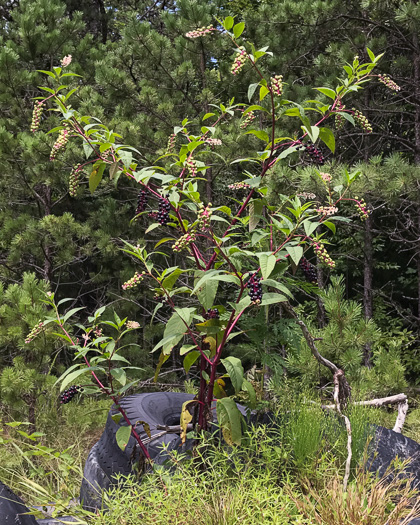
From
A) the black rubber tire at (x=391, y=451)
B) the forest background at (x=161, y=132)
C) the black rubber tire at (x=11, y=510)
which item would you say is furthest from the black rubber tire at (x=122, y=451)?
the forest background at (x=161, y=132)

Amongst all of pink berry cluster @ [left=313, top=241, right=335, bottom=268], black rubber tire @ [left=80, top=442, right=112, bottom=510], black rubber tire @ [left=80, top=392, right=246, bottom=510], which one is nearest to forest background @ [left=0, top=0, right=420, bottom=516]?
black rubber tire @ [left=80, top=392, right=246, bottom=510]

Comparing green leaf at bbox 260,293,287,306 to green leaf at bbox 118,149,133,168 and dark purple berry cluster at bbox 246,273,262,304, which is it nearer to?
dark purple berry cluster at bbox 246,273,262,304

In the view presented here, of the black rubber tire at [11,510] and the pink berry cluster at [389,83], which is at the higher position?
the pink berry cluster at [389,83]

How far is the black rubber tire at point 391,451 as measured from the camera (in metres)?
1.96

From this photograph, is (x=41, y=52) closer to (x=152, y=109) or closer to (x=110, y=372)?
(x=152, y=109)

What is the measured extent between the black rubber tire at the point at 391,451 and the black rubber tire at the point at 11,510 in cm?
130

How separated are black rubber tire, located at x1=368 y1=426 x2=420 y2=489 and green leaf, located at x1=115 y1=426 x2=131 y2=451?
973mm

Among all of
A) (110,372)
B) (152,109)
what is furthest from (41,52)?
(110,372)

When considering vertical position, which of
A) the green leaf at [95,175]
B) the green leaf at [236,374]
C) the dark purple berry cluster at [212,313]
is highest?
the green leaf at [95,175]

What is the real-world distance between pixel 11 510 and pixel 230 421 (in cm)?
74

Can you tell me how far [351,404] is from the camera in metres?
2.07

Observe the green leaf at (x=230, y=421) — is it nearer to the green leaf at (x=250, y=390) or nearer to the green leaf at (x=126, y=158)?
the green leaf at (x=250, y=390)

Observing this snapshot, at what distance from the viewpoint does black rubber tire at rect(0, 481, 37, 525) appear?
1483mm

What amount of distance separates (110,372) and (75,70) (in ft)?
14.3
